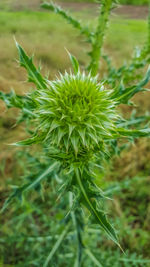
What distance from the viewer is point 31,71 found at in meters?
1.78

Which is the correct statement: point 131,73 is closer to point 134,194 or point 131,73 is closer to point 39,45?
point 134,194

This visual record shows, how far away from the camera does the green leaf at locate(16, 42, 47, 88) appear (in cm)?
173

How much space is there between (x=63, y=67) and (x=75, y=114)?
449cm

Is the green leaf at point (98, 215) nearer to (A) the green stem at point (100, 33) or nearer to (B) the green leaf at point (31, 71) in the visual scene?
(B) the green leaf at point (31, 71)

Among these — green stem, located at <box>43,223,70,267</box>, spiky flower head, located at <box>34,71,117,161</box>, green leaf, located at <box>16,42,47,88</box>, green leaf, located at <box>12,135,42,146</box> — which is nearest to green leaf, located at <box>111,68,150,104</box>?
spiky flower head, located at <box>34,71,117,161</box>

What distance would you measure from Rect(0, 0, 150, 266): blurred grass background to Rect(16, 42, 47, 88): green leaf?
0.22 ft

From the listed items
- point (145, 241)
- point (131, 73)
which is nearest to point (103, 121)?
point (131, 73)

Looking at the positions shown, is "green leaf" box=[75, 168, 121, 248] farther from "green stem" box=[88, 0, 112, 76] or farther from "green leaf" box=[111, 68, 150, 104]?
"green stem" box=[88, 0, 112, 76]

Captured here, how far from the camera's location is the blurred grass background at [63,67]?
11.5 feet

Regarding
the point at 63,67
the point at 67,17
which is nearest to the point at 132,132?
the point at 67,17

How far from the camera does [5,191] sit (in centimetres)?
369

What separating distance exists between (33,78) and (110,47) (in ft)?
20.2

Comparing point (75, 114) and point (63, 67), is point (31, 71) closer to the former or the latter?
point (75, 114)

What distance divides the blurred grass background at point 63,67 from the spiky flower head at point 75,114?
17.0 inches
